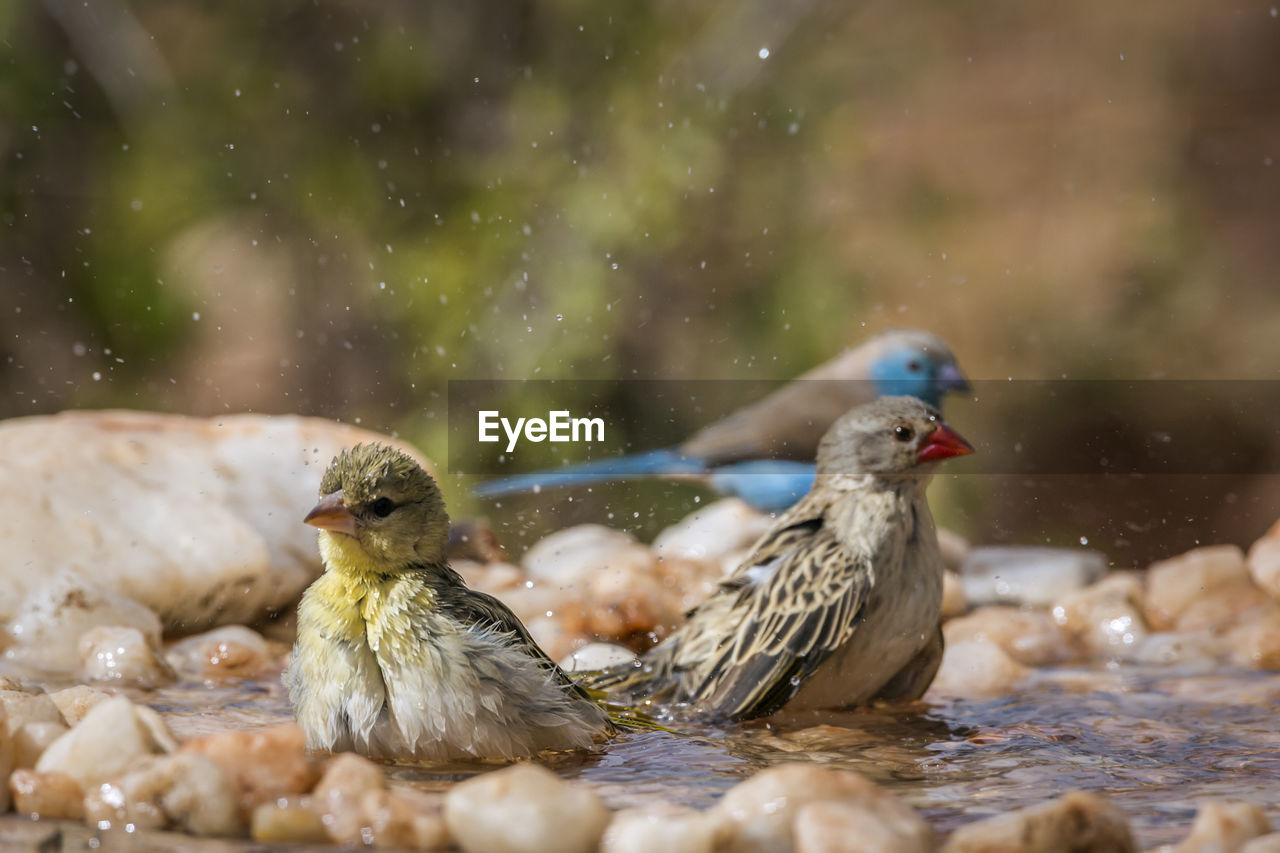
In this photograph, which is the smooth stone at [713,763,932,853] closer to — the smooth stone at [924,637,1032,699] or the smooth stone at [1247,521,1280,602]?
the smooth stone at [924,637,1032,699]

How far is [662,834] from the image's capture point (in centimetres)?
203

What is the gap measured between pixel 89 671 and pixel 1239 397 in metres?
6.80

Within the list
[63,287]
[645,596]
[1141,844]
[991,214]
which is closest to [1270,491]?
[991,214]

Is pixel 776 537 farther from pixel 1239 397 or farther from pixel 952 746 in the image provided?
pixel 1239 397

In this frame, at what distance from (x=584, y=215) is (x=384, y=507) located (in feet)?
A: 17.2

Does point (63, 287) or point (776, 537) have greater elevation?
point (63, 287)

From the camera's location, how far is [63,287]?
8664 millimetres

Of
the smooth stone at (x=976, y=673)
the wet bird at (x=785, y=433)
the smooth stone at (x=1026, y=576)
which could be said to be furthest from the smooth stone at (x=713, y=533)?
the smooth stone at (x=976, y=673)

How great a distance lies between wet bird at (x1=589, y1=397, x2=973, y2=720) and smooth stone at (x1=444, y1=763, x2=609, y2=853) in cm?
139

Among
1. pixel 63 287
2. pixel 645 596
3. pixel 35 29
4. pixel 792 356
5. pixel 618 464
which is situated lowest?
pixel 645 596

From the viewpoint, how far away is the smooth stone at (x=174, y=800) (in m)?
2.11

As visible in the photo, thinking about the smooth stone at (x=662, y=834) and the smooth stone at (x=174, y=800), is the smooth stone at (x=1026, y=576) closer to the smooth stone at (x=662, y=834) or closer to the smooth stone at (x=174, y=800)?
the smooth stone at (x=662, y=834)

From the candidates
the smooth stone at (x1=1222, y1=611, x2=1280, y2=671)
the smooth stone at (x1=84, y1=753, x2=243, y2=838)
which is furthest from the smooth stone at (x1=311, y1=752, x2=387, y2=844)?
the smooth stone at (x1=1222, y1=611, x2=1280, y2=671)

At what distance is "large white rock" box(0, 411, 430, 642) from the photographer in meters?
4.12
